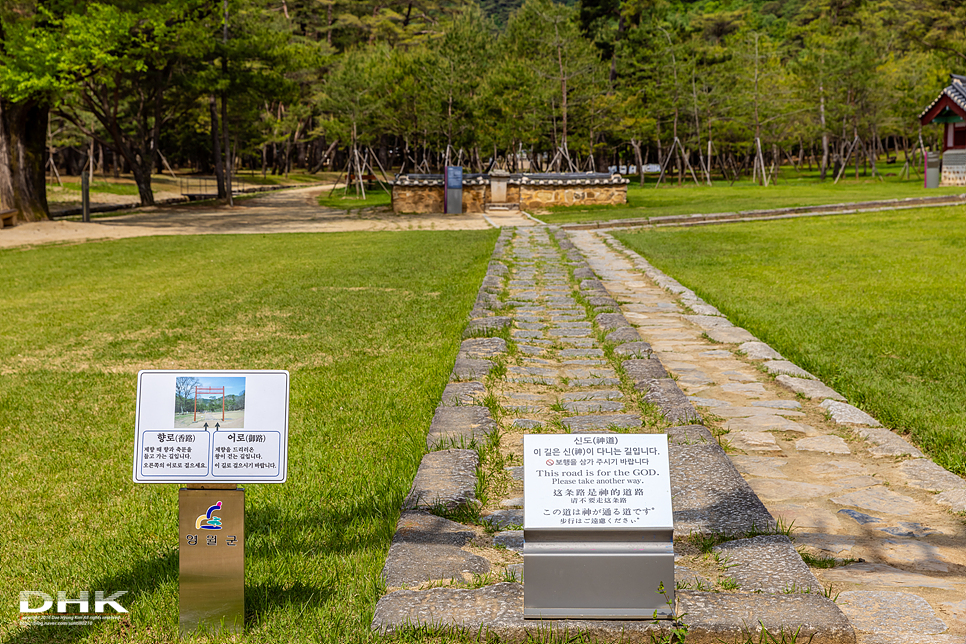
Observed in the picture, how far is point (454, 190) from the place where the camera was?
81.0 feet

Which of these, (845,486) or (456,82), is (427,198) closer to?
(456,82)

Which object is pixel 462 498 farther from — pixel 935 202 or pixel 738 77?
pixel 738 77

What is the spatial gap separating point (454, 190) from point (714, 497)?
2195 cm

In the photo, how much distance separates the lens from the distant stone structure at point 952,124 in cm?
3039

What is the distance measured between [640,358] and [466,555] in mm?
2957

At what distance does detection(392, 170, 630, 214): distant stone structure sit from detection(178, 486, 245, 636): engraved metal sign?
2316 cm

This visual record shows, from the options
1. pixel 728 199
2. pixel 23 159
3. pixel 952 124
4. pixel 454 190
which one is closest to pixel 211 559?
pixel 454 190

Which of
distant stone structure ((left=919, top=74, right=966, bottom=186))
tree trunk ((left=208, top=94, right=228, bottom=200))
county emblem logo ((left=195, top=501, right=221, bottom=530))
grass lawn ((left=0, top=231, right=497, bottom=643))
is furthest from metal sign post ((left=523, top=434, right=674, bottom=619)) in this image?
distant stone structure ((left=919, top=74, right=966, bottom=186))

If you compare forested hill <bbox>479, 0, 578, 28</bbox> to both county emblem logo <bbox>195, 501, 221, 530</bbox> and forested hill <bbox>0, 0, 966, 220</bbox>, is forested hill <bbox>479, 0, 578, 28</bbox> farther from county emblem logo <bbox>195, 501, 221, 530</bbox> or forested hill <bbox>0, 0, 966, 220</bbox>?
county emblem logo <bbox>195, 501, 221, 530</bbox>

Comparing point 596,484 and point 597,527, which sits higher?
point 596,484

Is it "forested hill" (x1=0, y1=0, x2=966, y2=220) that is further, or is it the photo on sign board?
"forested hill" (x1=0, y1=0, x2=966, y2=220)

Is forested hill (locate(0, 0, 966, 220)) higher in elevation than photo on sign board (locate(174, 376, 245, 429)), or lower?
higher

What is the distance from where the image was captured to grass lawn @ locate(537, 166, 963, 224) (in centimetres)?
2162

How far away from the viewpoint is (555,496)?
2.27m
